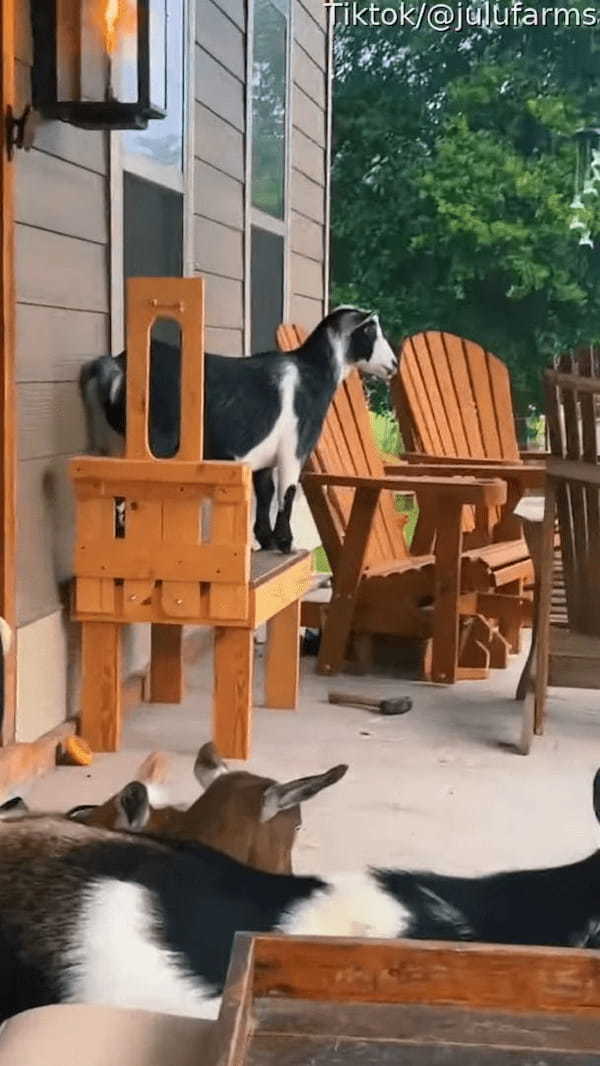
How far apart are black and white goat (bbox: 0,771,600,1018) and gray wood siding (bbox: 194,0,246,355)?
2481mm

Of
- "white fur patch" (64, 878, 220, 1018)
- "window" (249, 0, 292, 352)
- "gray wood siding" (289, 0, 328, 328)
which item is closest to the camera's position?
"white fur patch" (64, 878, 220, 1018)

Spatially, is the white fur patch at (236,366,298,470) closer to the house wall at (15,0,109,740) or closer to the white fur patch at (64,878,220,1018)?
the house wall at (15,0,109,740)

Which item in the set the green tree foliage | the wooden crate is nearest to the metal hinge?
the wooden crate

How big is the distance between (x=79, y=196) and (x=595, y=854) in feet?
6.00

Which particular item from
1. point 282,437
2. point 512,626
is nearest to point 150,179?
point 282,437

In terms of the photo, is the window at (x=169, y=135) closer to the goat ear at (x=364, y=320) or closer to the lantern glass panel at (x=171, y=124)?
the lantern glass panel at (x=171, y=124)

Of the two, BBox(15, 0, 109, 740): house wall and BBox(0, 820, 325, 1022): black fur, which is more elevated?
BBox(15, 0, 109, 740): house wall

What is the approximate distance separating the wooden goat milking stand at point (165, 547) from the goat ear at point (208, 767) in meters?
0.45

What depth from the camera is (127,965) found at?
1764 mm

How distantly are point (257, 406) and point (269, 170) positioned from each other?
7.16 feet

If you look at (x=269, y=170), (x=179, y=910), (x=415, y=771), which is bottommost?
(x=415, y=771)

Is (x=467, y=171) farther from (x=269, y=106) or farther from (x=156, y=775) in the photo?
(x=156, y=775)

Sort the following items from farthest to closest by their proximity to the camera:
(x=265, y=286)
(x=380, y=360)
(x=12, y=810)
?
(x=265, y=286) < (x=380, y=360) < (x=12, y=810)

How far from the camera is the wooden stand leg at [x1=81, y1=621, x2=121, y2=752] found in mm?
3168
